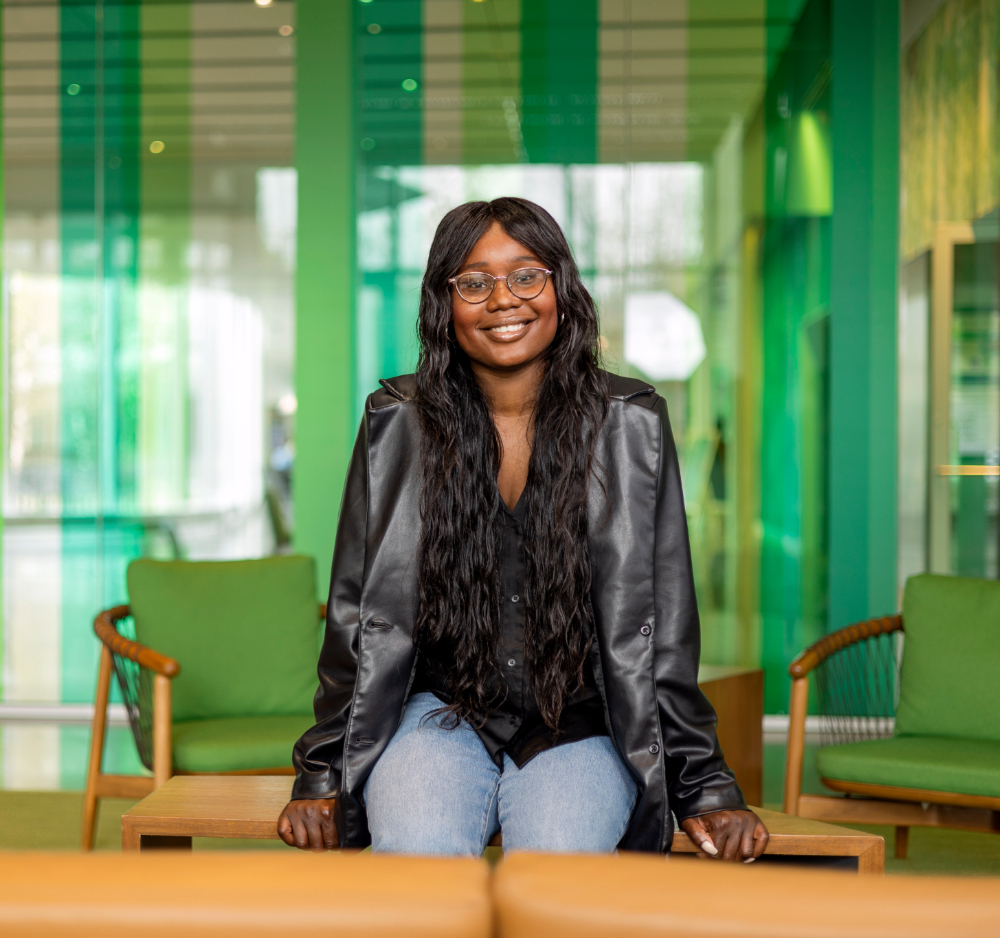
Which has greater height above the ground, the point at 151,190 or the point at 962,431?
the point at 151,190

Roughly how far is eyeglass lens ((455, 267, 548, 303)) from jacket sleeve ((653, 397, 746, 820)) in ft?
1.23

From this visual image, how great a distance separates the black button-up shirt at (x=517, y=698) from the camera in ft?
5.97

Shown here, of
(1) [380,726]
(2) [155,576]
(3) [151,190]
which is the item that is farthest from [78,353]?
(1) [380,726]

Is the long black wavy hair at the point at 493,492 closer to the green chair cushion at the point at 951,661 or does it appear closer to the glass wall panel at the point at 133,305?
the green chair cushion at the point at 951,661

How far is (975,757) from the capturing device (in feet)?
9.53

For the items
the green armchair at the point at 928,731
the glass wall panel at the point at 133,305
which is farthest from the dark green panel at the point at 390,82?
the green armchair at the point at 928,731

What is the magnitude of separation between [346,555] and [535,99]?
3733 mm

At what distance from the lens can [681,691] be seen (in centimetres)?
183

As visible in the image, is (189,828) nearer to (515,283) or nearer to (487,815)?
(487,815)

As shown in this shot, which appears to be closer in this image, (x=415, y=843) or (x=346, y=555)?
(x=415, y=843)

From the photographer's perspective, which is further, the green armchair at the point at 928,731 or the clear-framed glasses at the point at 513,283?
the green armchair at the point at 928,731

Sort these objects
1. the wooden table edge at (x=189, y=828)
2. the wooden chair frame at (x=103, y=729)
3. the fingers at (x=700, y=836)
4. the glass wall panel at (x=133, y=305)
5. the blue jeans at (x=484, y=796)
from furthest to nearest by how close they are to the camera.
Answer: the glass wall panel at (x=133, y=305)
the wooden chair frame at (x=103, y=729)
the wooden table edge at (x=189, y=828)
the fingers at (x=700, y=836)
the blue jeans at (x=484, y=796)

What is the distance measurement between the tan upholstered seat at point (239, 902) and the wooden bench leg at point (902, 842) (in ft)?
9.53

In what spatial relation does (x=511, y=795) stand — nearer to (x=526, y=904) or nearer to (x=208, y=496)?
(x=526, y=904)
